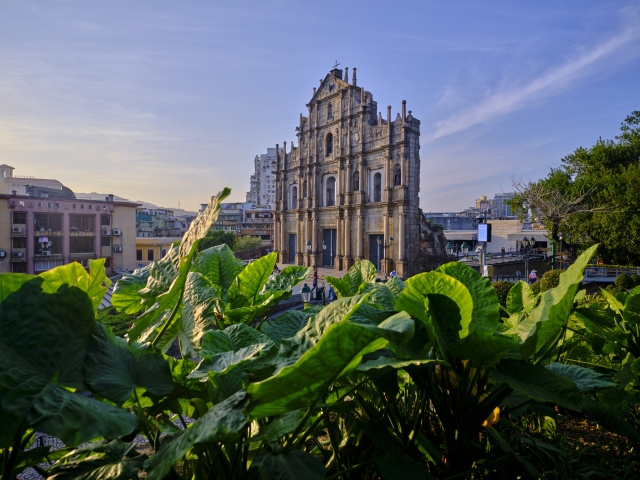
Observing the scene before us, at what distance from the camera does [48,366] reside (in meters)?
0.43

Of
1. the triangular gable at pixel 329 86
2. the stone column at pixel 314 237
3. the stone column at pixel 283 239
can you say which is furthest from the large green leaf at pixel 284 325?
the stone column at pixel 283 239

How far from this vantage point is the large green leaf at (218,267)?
1080mm

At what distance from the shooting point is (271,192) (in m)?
60.5

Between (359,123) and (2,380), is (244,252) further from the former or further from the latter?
(2,380)

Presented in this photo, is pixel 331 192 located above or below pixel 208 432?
above

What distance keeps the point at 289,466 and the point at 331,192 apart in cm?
2048

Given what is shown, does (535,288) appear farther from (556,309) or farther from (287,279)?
(556,309)

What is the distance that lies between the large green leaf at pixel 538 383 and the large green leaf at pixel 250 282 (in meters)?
0.59

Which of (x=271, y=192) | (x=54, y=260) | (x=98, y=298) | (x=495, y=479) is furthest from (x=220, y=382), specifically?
(x=271, y=192)

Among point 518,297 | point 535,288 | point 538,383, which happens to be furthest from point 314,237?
point 538,383

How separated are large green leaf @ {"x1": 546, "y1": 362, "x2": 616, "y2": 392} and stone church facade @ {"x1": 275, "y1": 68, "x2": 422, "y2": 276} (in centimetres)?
1595

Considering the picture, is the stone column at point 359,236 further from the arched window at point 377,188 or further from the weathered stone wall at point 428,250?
the weathered stone wall at point 428,250

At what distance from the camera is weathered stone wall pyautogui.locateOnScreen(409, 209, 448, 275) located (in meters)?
17.0

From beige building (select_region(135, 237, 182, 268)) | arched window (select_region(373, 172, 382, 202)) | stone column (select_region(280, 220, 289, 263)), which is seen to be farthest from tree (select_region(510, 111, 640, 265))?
beige building (select_region(135, 237, 182, 268))
